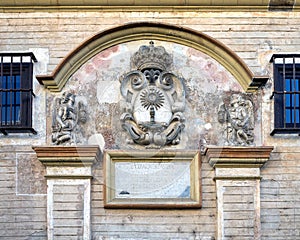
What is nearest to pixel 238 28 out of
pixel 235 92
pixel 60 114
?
pixel 235 92

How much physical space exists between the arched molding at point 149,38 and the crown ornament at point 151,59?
29 cm

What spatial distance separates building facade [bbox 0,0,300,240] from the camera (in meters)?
17.3

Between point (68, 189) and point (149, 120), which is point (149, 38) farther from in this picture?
point (68, 189)

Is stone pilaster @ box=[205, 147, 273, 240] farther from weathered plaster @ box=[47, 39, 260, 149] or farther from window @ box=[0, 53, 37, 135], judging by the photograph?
window @ box=[0, 53, 37, 135]

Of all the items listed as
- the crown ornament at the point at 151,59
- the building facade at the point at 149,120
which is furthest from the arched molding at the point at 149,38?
the crown ornament at the point at 151,59

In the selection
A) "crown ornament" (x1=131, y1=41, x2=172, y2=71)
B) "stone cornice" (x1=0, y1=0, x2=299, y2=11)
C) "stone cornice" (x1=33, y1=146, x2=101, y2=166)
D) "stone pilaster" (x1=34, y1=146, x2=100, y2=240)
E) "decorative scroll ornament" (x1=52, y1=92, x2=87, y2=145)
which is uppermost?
"stone cornice" (x1=0, y1=0, x2=299, y2=11)

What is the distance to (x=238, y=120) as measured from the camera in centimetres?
1766

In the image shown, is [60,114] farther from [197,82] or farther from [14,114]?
[197,82]

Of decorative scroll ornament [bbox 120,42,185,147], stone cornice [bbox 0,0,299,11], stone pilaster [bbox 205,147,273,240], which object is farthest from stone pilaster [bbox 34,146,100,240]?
stone cornice [bbox 0,0,299,11]

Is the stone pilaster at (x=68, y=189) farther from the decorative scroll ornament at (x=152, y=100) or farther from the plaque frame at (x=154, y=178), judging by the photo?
the decorative scroll ornament at (x=152, y=100)

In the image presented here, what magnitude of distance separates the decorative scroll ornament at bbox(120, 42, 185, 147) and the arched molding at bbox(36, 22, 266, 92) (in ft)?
1.05

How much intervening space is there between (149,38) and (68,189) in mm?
3374

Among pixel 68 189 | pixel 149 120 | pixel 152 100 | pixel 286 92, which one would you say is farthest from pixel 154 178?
pixel 286 92

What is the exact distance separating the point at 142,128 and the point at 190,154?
1035mm
